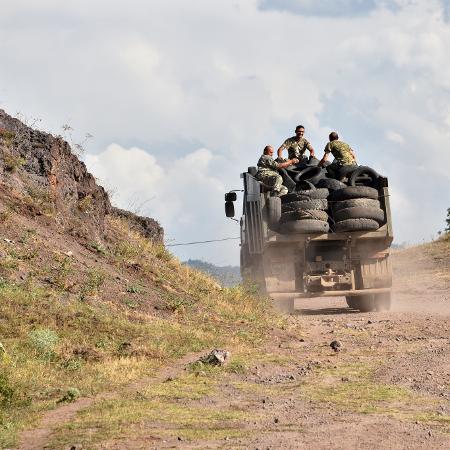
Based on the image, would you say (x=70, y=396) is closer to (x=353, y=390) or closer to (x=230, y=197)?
(x=353, y=390)

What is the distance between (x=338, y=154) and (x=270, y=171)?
1761 mm

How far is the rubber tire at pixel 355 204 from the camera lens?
14.9 m

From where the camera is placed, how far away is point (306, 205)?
1477 cm

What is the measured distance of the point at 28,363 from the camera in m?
7.78

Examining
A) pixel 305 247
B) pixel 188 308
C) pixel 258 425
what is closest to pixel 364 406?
pixel 258 425

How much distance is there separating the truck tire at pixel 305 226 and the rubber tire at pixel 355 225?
1.11 feet

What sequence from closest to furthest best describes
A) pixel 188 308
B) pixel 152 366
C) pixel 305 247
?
1. pixel 152 366
2. pixel 188 308
3. pixel 305 247

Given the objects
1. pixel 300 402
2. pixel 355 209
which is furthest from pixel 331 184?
pixel 300 402

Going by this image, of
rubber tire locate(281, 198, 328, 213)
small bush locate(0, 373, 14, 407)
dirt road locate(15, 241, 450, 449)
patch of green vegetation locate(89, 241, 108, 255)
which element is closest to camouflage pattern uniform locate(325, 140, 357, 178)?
rubber tire locate(281, 198, 328, 213)

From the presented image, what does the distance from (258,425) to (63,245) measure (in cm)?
766

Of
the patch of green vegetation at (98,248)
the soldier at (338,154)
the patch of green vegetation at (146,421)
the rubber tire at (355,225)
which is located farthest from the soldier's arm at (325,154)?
the patch of green vegetation at (146,421)

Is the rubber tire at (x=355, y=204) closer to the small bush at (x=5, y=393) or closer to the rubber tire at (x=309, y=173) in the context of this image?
the rubber tire at (x=309, y=173)

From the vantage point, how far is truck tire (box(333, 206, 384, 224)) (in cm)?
1485

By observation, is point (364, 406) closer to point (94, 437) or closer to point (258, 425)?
point (258, 425)
